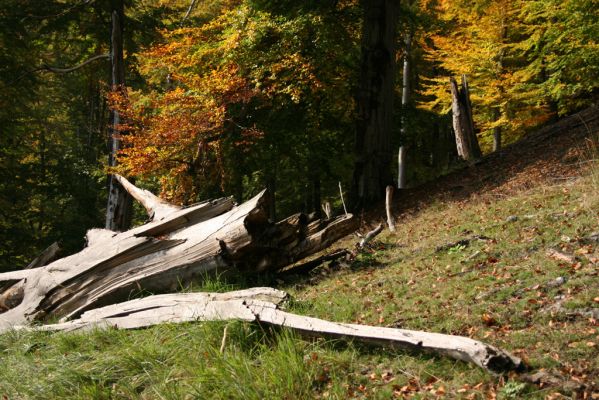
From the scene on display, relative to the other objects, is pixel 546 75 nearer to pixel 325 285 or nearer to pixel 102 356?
pixel 325 285

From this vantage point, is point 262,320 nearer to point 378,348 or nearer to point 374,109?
point 378,348

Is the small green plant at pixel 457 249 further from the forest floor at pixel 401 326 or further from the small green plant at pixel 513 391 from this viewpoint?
the small green plant at pixel 513 391

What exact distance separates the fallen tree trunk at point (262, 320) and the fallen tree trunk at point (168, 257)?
1.93 feet

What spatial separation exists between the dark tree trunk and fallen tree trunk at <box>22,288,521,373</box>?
304 inches

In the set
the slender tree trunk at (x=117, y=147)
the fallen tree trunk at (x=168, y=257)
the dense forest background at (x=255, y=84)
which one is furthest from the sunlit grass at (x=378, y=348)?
the slender tree trunk at (x=117, y=147)

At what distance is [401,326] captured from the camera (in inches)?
195

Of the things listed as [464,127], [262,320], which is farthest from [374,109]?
[262,320]

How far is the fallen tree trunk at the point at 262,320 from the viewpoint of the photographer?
3801 millimetres

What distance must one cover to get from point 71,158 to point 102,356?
17.6 m

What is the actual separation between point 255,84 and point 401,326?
31.9 feet

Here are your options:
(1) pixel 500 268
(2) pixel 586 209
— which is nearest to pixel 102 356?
(1) pixel 500 268

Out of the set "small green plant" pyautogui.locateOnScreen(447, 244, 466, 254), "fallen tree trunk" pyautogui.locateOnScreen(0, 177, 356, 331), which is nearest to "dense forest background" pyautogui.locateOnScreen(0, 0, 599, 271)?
"fallen tree trunk" pyautogui.locateOnScreen(0, 177, 356, 331)

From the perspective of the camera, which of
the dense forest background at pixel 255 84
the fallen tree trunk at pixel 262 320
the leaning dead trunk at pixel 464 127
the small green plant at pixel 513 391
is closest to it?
the small green plant at pixel 513 391

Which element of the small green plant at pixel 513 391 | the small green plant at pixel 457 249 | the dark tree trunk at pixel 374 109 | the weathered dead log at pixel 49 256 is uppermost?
the dark tree trunk at pixel 374 109
